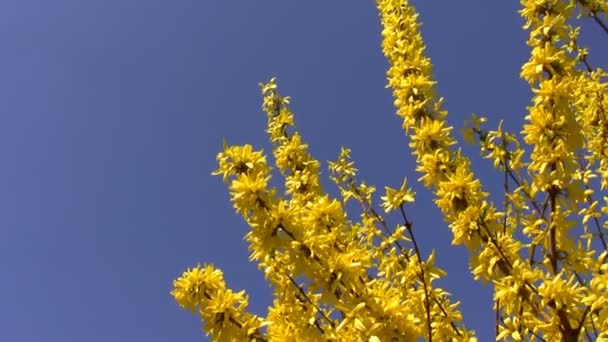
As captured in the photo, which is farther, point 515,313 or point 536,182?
point 536,182

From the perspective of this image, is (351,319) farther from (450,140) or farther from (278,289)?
(450,140)

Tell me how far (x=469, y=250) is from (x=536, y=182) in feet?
1.88

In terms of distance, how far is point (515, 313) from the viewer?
341cm

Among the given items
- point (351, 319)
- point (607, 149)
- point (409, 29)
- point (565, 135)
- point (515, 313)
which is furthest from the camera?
point (607, 149)

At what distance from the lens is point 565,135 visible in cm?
369

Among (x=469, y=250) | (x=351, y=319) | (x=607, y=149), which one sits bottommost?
(x=351, y=319)

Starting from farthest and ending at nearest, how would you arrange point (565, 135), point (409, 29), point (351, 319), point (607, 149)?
point (607, 149) → point (409, 29) → point (565, 135) → point (351, 319)

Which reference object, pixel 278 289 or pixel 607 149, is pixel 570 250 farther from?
pixel 607 149

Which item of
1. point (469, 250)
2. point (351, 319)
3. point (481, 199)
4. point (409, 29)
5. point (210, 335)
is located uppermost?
point (409, 29)

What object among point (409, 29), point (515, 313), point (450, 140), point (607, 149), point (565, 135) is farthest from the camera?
point (607, 149)

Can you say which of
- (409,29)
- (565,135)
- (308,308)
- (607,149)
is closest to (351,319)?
(308,308)

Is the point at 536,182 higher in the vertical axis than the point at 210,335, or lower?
higher

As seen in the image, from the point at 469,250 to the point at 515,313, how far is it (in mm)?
463

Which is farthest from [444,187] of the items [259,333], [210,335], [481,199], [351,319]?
[210,335]
